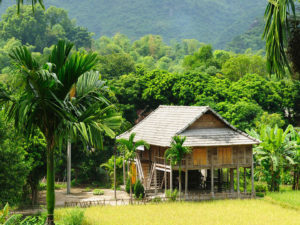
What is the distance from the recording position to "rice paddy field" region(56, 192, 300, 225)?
846 inches

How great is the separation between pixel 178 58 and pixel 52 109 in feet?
424

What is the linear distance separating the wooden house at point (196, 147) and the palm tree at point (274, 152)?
2.08m

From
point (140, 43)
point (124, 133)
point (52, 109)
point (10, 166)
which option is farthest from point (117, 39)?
point (52, 109)

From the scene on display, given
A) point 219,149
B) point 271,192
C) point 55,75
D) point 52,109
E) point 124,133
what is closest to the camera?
point 55,75

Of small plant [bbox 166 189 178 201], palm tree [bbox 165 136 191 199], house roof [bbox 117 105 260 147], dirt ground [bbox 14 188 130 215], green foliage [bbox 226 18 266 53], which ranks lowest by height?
dirt ground [bbox 14 188 130 215]

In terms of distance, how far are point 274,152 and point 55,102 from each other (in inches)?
900

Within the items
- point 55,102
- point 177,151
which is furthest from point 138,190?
point 55,102

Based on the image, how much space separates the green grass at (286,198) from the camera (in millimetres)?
26750

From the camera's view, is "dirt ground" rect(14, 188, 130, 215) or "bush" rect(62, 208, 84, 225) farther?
"dirt ground" rect(14, 188, 130, 215)

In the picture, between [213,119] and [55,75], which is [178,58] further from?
[55,75]

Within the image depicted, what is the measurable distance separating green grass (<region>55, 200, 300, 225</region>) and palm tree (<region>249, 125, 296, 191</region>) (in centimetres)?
495

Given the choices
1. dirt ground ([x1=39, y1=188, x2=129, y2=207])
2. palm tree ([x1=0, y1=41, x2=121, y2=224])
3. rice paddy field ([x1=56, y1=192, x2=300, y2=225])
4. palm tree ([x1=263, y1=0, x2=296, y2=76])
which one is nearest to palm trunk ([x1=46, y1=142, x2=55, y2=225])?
palm tree ([x1=0, y1=41, x2=121, y2=224])

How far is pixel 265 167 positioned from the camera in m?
32.4

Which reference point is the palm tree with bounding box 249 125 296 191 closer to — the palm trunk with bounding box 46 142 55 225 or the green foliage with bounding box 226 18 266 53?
the palm trunk with bounding box 46 142 55 225
